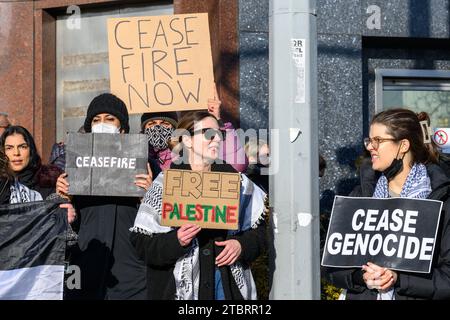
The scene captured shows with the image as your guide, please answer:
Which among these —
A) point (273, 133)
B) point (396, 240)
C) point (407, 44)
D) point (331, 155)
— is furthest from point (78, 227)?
point (407, 44)

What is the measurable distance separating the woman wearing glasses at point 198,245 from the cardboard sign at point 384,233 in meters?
0.51

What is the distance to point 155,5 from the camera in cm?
974

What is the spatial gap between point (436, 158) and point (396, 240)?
0.63 m

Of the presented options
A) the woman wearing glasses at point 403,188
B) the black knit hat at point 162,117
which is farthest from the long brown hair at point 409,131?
the black knit hat at point 162,117

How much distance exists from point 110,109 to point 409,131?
198cm

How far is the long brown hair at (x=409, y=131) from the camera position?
5.29 metres

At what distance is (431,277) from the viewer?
502cm

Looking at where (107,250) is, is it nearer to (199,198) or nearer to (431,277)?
(199,198)

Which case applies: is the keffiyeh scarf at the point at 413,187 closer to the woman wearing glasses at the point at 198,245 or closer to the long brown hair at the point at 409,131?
the long brown hair at the point at 409,131

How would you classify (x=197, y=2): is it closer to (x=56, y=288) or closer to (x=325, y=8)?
(x=325, y=8)

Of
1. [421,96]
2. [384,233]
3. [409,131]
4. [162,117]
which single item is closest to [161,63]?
[162,117]

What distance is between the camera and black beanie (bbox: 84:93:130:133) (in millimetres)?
6230

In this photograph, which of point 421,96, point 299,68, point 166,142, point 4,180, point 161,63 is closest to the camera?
point 299,68

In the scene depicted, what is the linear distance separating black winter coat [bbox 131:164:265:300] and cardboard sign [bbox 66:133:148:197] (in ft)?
1.92
